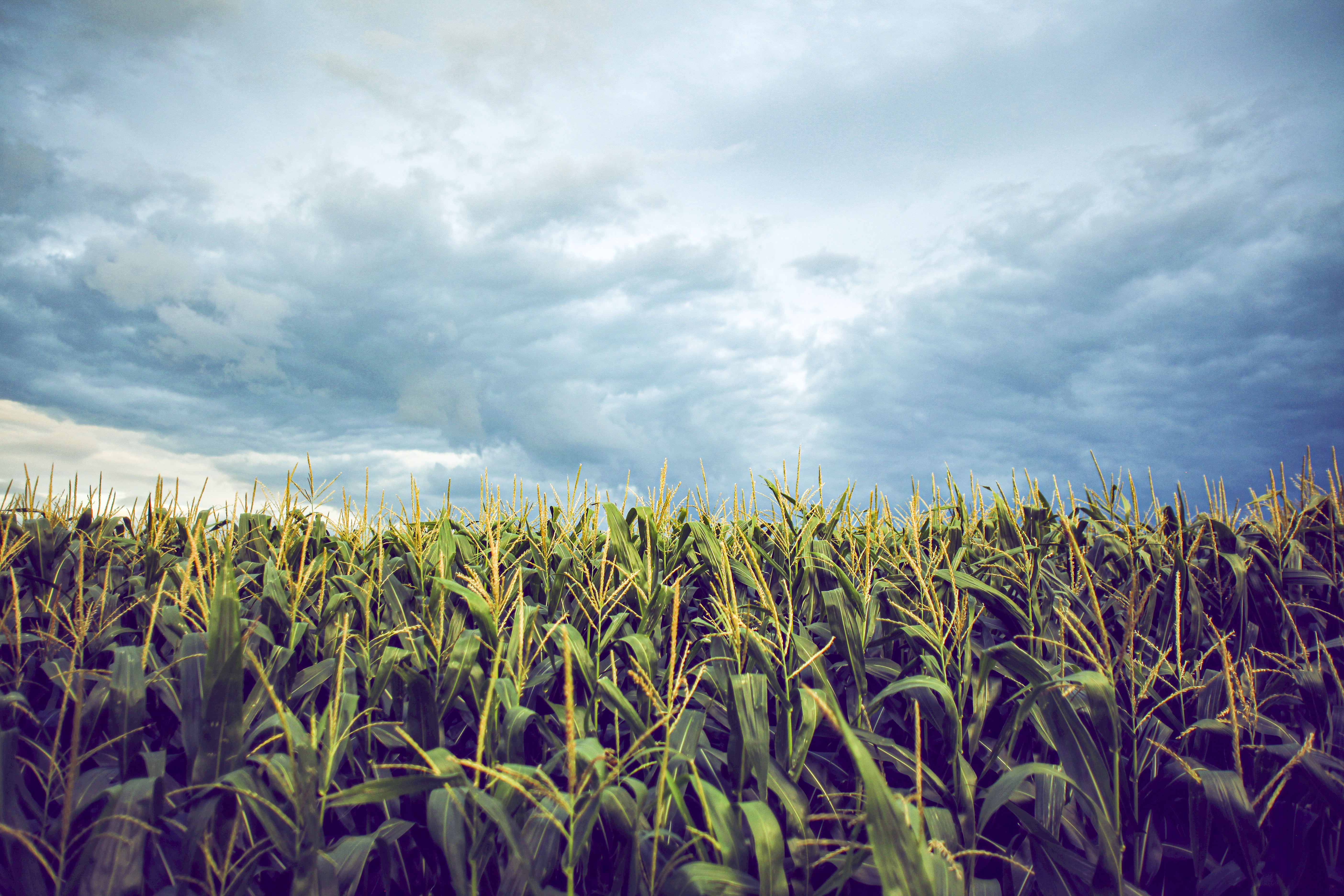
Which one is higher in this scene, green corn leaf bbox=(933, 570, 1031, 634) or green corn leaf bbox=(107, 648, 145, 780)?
green corn leaf bbox=(933, 570, 1031, 634)

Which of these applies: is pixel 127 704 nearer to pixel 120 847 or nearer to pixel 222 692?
pixel 120 847

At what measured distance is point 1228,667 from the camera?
2.35m

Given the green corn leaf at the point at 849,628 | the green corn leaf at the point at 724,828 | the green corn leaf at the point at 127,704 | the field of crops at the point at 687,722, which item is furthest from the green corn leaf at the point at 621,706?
the green corn leaf at the point at 127,704

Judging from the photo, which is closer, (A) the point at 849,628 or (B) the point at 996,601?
(A) the point at 849,628

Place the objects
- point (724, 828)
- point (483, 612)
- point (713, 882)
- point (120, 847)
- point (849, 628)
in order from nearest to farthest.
→ point (713, 882) < point (724, 828) < point (120, 847) < point (483, 612) < point (849, 628)

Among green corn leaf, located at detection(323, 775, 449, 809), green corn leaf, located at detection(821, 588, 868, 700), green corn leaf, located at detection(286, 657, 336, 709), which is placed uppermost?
green corn leaf, located at detection(821, 588, 868, 700)

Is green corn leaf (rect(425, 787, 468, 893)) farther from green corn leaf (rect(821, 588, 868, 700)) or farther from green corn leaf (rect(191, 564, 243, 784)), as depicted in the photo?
green corn leaf (rect(821, 588, 868, 700))

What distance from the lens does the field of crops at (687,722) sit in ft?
6.87

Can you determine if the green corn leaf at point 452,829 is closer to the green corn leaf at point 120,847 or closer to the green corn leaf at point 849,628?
the green corn leaf at point 120,847

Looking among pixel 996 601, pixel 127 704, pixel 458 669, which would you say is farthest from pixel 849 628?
pixel 127 704

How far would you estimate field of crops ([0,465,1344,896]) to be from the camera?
2.09 metres

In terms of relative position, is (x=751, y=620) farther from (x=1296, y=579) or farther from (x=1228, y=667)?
(x=1296, y=579)

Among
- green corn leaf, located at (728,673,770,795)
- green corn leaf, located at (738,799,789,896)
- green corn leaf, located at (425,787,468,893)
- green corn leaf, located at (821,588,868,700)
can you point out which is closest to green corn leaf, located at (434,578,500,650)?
green corn leaf, located at (425,787,468,893)

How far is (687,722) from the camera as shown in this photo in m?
2.58
